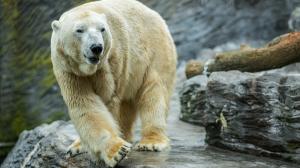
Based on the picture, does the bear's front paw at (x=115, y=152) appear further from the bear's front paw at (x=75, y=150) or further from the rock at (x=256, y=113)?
the rock at (x=256, y=113)

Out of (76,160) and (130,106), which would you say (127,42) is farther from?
(76,160)

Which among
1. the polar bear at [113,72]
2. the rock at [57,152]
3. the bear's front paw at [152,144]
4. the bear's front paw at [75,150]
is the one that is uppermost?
the polar bear at [113,72]

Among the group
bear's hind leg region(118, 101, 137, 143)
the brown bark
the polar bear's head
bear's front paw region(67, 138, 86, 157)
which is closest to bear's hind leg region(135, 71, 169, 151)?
bear's hind leg region(118, 101, 137, 143)

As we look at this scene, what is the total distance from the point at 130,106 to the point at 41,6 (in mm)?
5694

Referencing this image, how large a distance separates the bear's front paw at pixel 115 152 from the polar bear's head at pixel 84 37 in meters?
0.63

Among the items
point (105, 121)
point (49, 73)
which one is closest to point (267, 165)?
point (105, 121)

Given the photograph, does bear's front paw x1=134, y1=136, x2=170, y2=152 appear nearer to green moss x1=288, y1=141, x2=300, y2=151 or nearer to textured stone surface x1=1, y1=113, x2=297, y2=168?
textured stone surface x1=1, y1=113, x2=297, y2=168

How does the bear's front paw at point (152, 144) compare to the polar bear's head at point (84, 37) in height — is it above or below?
below

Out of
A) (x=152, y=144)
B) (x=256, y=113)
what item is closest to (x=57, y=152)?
(x=152, y=144)

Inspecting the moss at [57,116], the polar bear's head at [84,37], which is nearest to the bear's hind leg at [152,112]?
the polar bear's head at [84,37]

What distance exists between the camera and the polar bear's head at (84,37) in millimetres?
4547

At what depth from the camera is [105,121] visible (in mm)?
4875

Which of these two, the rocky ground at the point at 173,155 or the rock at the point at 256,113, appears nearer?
the rocky ground at the point at 173,155

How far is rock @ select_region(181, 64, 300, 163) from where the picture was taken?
5.05 meters
